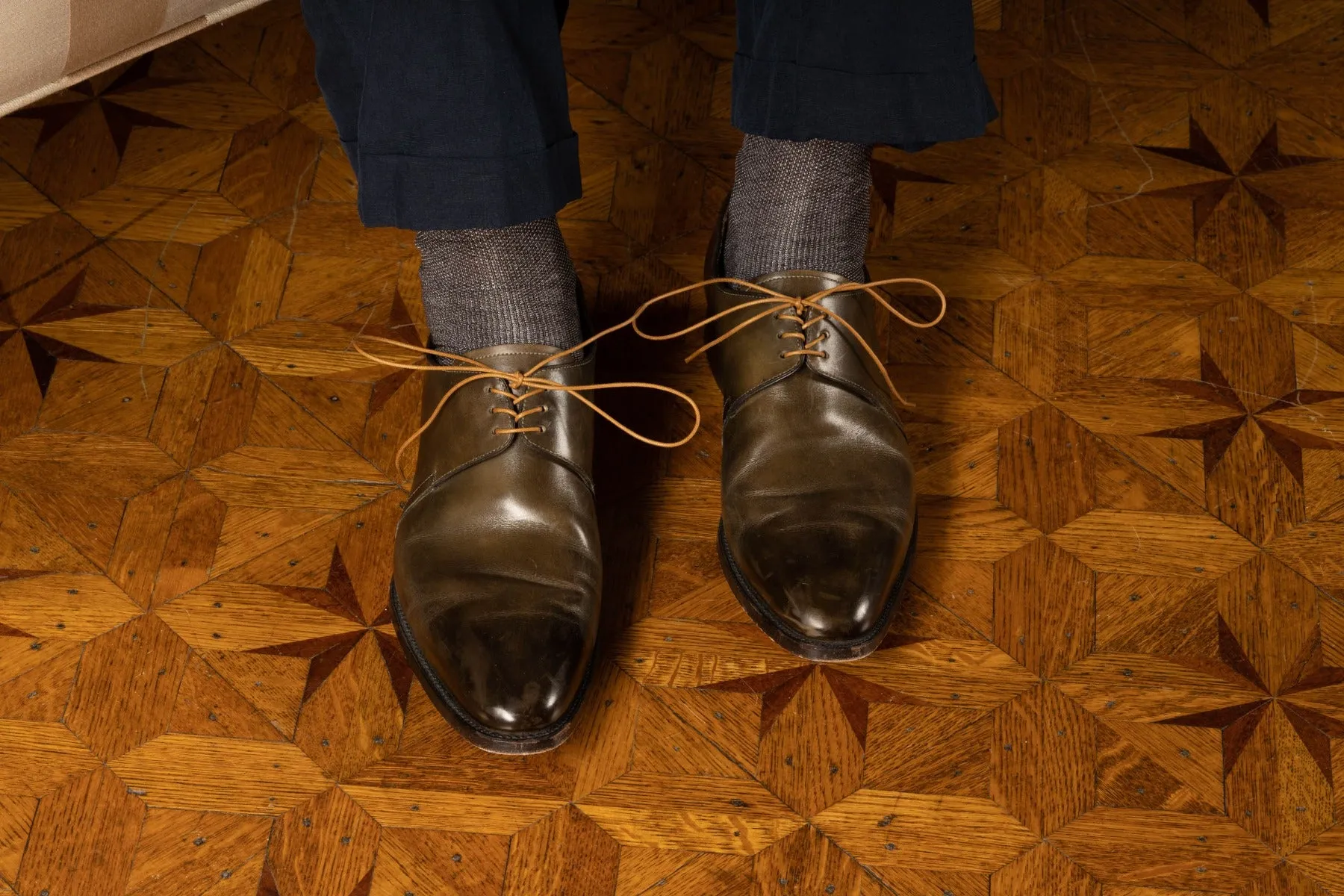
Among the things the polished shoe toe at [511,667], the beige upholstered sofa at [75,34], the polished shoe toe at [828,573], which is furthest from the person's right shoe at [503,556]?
the beige upholstered sofa at [75,34]

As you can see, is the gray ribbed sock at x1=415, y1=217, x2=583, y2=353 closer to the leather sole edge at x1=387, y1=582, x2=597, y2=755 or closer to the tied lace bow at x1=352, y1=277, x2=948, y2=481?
the tied lace bow at x1=352, y1=277, x2=948, y2=481

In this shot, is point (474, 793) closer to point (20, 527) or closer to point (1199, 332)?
point (20, 527)

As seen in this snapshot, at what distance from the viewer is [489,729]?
625 millimetres

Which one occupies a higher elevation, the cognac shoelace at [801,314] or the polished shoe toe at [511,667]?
the cognac shoelace at [801,314]

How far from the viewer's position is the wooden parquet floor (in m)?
0.66

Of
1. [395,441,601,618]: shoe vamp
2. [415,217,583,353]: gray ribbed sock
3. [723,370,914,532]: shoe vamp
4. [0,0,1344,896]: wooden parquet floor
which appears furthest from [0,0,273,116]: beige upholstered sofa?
[723,370,914,532]: shoe vamp

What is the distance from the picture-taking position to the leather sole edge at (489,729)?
628mm

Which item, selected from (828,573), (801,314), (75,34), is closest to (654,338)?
(801,314)

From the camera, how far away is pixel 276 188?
0.94 meters

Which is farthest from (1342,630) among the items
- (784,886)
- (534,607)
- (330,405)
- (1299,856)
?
(330,405)

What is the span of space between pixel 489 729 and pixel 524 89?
34cm

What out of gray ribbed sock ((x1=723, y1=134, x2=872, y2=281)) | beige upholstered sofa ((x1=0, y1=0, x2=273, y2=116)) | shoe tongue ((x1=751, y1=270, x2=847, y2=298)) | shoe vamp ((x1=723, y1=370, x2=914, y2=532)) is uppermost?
beige upholstered sofa ((x1=0, y1=0, x2=273, y2=116))

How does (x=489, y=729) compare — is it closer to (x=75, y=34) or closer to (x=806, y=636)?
(x=806, y=636)

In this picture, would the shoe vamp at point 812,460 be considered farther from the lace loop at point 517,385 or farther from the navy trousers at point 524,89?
the navy trousers at point 524,89
